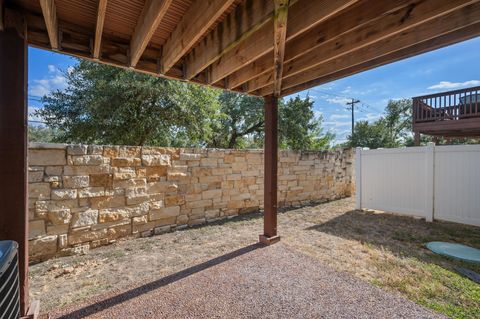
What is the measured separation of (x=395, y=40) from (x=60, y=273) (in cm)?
425

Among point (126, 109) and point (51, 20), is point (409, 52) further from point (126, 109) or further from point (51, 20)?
point (126, 109)

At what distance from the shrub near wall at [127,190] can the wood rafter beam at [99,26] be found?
172cm

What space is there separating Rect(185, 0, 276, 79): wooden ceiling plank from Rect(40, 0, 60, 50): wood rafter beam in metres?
1.22

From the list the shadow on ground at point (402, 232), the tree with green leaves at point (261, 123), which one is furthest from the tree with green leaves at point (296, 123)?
the shadow on ground at point (402, 232)

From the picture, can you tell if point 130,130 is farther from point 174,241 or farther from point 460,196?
point 460,196

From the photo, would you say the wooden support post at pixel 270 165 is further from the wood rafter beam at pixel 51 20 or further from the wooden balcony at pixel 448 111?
the wooden balcony at pixel 448 111

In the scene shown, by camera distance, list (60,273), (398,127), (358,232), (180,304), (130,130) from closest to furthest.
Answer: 1. (180,304)
2. (60,273)
3. (358,232)
4. (130,130)
5. (398,127)

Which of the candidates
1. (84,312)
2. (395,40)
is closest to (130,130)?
(84,312)

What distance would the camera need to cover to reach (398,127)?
20.6m

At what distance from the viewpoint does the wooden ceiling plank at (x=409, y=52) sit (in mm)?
1816

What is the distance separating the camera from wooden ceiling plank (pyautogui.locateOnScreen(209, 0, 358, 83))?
65.6 inches

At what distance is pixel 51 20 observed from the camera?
170 centimetres

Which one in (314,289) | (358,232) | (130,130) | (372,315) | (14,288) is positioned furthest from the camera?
(130,130)

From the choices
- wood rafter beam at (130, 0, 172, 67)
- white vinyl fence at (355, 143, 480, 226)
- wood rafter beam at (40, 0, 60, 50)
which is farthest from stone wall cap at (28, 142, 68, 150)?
white vinyl fence at (355, 143, 480, 226)
